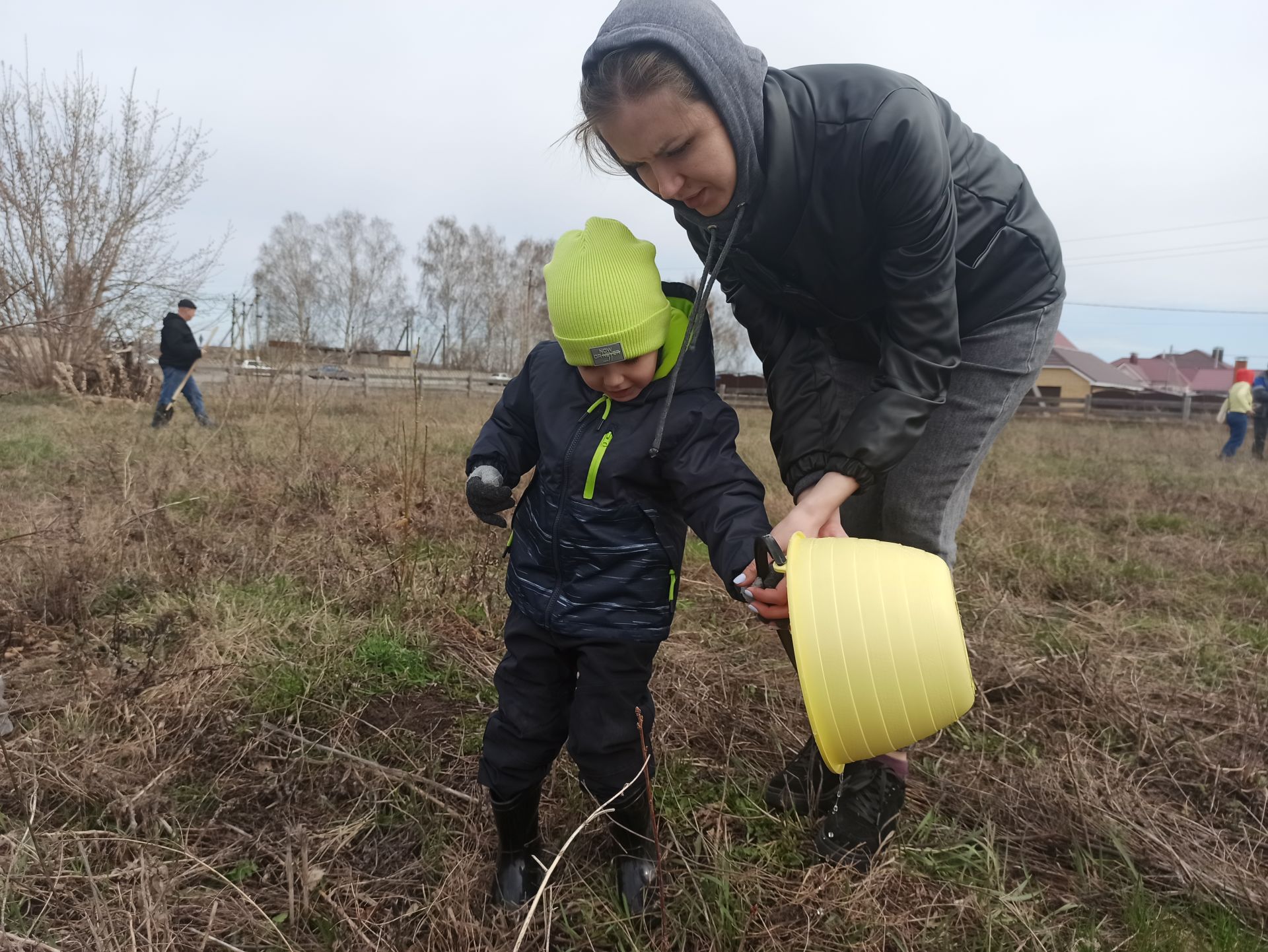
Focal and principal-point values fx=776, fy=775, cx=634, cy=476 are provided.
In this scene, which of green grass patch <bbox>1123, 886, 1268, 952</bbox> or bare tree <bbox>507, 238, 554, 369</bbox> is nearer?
green grass patch <bbox>1123, 886, 1268, 952</bbox>

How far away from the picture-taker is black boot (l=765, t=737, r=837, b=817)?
75.5 inches

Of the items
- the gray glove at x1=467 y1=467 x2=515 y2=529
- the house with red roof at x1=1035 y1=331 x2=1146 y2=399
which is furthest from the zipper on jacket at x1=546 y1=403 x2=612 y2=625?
the house with red roof at x1=1035 y1=331 x2=1146 y2=399

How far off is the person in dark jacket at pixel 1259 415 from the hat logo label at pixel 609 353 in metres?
13.4

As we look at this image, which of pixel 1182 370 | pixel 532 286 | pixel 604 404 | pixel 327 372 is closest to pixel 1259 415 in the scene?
pixel 327 372

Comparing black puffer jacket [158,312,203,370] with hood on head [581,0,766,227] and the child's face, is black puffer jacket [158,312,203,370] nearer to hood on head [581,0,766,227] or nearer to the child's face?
the child's face

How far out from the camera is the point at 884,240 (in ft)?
4.84

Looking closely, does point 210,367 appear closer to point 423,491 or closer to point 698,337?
point 423,491

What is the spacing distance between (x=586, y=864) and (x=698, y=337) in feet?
3.86

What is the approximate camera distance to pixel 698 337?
1.64 metres

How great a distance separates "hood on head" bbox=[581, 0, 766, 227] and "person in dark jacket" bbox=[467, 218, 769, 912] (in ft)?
1.06

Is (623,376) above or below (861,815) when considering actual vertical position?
above

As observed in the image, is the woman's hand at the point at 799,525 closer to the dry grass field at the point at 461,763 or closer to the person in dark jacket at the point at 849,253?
the person in dark jacket at the point at 849,253

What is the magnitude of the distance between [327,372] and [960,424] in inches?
250

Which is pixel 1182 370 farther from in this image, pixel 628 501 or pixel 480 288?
pixel 628 501
